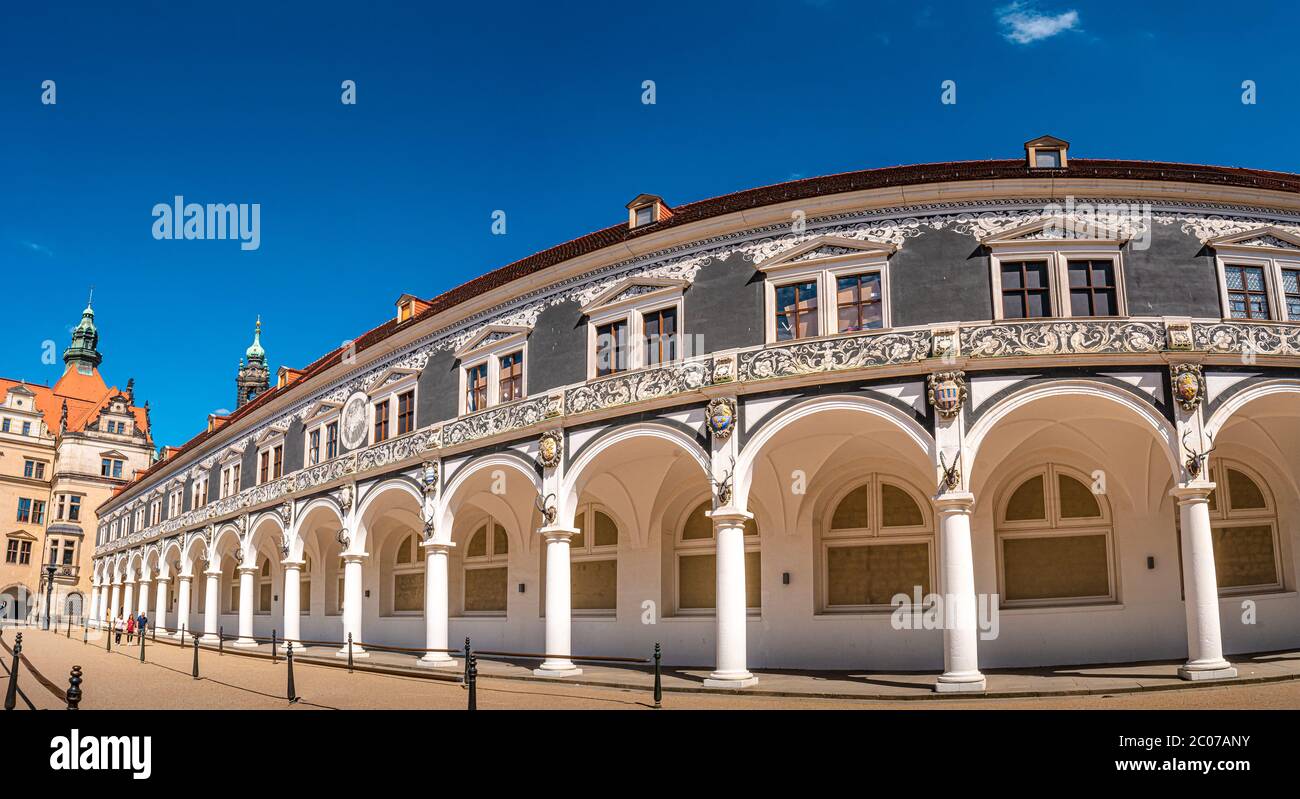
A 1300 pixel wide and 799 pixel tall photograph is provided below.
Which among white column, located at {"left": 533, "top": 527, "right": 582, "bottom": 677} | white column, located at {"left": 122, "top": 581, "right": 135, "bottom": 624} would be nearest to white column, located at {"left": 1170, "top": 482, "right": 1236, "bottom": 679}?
white column, located at {"left": 533, "top": 527, "right": 582, "bottom": 677}

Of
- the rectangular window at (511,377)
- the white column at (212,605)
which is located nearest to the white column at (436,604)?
the rectangular window at (511,377)

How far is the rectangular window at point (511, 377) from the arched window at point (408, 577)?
30.6 feet

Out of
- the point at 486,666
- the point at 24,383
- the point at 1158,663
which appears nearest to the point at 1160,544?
the point at 1158,663

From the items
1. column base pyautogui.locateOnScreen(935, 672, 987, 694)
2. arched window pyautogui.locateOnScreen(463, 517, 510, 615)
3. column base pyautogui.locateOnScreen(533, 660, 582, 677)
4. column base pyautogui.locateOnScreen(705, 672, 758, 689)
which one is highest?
arched window pyautogui.locateOnScreen(463, 517, 510, 615)

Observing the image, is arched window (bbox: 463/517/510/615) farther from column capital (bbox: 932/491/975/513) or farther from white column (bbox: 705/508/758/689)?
column capital (bbox: 932/491/975/513)

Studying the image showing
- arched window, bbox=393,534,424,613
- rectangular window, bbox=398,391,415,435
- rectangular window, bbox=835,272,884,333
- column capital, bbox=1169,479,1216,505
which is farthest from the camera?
arched window, bbox=393,534,424,613

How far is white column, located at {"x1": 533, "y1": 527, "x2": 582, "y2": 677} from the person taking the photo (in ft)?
58.0

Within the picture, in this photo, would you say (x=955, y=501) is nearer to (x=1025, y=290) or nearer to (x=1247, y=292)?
(x=1025, y=290)

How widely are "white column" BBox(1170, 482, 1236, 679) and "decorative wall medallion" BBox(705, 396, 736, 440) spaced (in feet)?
23.5

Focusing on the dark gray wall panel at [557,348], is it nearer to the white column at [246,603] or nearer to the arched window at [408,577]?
the arched window at [408,577]

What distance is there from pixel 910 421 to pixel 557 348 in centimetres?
854

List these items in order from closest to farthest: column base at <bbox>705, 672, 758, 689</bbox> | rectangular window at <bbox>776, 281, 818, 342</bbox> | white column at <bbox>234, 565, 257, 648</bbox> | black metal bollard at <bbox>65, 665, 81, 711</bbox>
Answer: black metal bollard at <bbox>65, 665, 81, 711</bbox> → column base at <bbox>705, 672, 758, 689</bbox> → rectangular window at <bbox>776, 281, 818, 342</bbox> → white column at <bbox>234, 565, 257, 648</bbox>

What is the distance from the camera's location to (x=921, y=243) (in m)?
16.1

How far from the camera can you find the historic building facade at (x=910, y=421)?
571 inches
